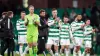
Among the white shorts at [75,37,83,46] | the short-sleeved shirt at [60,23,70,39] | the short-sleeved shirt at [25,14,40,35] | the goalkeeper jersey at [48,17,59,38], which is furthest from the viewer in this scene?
the short-sleeved shirt at [60,23,70,39]

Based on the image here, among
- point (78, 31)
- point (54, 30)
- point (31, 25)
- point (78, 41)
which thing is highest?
point (31, 25)

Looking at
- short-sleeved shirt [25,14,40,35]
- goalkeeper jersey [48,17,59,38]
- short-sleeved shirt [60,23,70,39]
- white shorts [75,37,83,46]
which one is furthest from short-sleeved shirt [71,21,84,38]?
short-sleeved shirt [25,14,40,35]

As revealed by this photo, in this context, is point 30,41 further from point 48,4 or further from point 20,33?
point 48,4

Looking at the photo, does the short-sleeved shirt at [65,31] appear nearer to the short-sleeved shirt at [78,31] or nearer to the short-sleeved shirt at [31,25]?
the short-sleeved shirt at [78,31]

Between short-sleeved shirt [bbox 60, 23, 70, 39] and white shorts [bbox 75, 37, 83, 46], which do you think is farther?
short-sleeved shirt [bbox 60, 23, 70, 39]

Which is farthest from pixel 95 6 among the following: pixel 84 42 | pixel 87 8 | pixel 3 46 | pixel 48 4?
pixel 3 46

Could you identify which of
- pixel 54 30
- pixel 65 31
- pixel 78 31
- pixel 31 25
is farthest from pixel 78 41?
pixel 31 25

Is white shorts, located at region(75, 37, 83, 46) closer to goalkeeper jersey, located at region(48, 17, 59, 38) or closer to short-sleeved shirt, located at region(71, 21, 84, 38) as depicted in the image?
short-sleeved shirt, located at region(71, 21, 84, 38)

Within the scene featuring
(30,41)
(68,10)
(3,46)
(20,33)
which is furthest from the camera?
(68,10)

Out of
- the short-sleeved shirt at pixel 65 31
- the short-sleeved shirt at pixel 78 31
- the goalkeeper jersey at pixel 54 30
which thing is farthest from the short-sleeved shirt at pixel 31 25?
the short-sleeved shirt at pixel 78 31

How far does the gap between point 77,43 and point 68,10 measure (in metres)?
7.51

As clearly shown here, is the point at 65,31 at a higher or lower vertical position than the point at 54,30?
lower

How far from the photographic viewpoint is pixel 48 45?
24672 mm

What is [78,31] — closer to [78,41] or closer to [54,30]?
[78,41]
